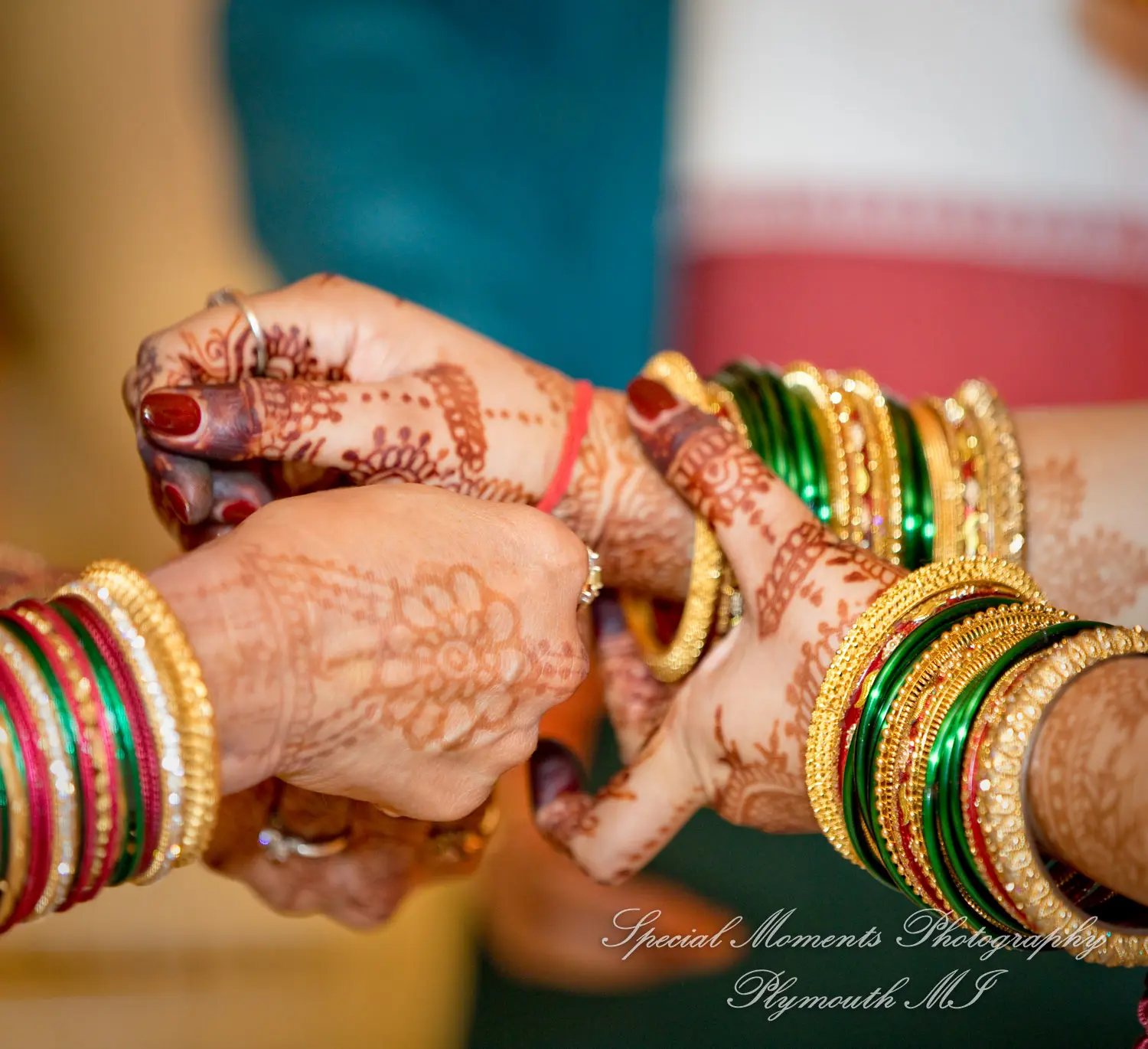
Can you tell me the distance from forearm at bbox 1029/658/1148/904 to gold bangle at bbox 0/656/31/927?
0.50 m

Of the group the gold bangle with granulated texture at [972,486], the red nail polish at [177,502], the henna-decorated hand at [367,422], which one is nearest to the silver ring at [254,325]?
the henna-decorated hand at [367,422]

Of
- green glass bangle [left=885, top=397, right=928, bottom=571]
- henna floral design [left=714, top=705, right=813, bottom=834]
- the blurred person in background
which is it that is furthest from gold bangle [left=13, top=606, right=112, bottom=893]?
the blurred person in background

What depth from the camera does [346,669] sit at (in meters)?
0.58

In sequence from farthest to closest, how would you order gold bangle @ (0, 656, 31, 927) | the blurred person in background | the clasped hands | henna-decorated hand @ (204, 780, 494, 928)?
the blurred person in background, henna-decorated hand @ (204, 780, 494, 928), the clasped hands, gold bangle @ (0, 656, 31, 927)

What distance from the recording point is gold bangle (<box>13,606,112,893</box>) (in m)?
0.48

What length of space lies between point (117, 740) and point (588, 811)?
400 mm

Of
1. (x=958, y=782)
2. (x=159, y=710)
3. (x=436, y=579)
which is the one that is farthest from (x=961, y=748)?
(x=159, y=710)

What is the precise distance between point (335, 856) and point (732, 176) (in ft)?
4.69

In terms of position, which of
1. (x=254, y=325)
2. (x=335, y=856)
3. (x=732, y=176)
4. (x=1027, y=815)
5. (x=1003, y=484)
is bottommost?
(x=335, y=856)

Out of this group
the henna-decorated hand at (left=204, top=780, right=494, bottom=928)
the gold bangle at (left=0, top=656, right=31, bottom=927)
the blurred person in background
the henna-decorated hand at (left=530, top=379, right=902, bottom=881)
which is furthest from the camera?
the blurred person in background

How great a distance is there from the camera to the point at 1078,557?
87 cm

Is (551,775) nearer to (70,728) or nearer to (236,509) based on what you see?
(236,509)

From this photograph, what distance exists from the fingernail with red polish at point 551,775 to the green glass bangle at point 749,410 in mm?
290

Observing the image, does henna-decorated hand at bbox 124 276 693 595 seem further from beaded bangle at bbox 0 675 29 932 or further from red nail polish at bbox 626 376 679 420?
beaded bangle at bbox 0 675 29 932
